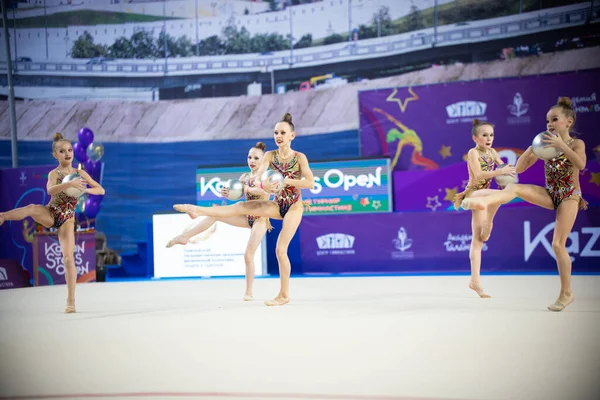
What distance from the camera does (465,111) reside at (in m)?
11.9

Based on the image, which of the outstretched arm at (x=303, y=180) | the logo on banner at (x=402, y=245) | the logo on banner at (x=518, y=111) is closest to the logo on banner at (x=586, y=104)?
the logo on banner at (x=518, y=111)

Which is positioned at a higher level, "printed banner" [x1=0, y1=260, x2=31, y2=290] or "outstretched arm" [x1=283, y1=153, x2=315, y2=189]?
"outstretched arm" [x1=283, y1=153, x2=315, y2=189]

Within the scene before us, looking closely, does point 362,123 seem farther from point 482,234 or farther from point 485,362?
point 485,362

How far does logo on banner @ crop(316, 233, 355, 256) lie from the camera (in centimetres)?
1010

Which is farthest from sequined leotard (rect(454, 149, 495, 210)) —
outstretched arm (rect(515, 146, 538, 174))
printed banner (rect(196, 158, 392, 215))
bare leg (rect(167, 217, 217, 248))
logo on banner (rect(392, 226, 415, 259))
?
printed banner (rect(196, 158, 392, 215))

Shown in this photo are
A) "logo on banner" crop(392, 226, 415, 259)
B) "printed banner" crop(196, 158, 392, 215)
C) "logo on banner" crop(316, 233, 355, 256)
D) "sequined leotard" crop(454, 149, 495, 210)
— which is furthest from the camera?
"printed banner" crop(196, 158, 392, 215)

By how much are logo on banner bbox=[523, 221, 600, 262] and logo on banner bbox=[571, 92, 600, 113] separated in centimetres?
333

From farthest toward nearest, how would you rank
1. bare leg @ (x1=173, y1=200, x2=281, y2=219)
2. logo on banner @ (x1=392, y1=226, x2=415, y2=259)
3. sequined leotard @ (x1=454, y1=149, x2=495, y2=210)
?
logo on banner @ (x1=392, y1=226, x2=415, y2=259), sequined leotard @ (x1=454, y1=149, x2=495, y2=210), bare leg @ (x1=173, y1=200, x2=281, y2=219)

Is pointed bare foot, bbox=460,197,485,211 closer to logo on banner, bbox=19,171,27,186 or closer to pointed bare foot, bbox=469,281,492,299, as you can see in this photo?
pointed bare foot, bbox=469,281,492,299

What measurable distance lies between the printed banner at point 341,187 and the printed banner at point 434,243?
0.91 meters

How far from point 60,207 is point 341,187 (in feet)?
20.0

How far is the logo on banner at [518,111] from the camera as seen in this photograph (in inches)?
455

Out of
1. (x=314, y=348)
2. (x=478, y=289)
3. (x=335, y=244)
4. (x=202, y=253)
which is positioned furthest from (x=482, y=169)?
(x=202, y=253)

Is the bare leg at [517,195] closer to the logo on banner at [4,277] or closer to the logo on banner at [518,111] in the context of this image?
the logo on banner at [518,111]
